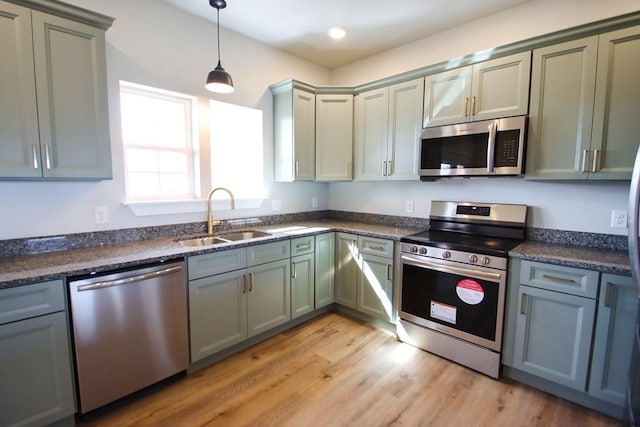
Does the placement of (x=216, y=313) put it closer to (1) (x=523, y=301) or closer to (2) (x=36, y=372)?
(2) (x=36, y=372)

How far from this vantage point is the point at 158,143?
252cm

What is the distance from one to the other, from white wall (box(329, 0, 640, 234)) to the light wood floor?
1.29m

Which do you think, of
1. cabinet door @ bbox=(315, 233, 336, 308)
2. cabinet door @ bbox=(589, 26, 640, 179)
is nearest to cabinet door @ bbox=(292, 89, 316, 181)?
cabinet door @ bbox=(315, 233, 336, 308)

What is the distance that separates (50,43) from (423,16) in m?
2.65

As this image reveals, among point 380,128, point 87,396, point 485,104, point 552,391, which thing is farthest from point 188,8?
point 552,391

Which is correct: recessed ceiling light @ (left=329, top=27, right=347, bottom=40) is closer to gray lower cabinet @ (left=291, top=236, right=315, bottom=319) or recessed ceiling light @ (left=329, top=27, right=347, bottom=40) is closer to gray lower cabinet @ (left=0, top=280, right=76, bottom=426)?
gray lower cabinet @ (left=291, top=236, right=315, bottom=319)

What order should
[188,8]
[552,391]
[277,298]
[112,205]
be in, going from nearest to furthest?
1. [552,391]
2. [112,205]
3. [188,8]
4. [277,298]

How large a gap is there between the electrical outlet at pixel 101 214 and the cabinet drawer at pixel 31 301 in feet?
2.39

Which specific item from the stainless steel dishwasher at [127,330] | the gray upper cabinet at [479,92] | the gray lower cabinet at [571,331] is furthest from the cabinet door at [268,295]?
the gray upper cabinet at [479,92]

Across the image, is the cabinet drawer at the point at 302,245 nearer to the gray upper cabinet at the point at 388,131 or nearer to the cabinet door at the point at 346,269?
the cabinet door at the point at 346,269

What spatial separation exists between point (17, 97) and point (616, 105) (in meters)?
3.47

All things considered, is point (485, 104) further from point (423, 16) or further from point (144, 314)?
point (144, 314)

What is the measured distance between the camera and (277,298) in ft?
8.63

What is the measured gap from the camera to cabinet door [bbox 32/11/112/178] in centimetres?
167
